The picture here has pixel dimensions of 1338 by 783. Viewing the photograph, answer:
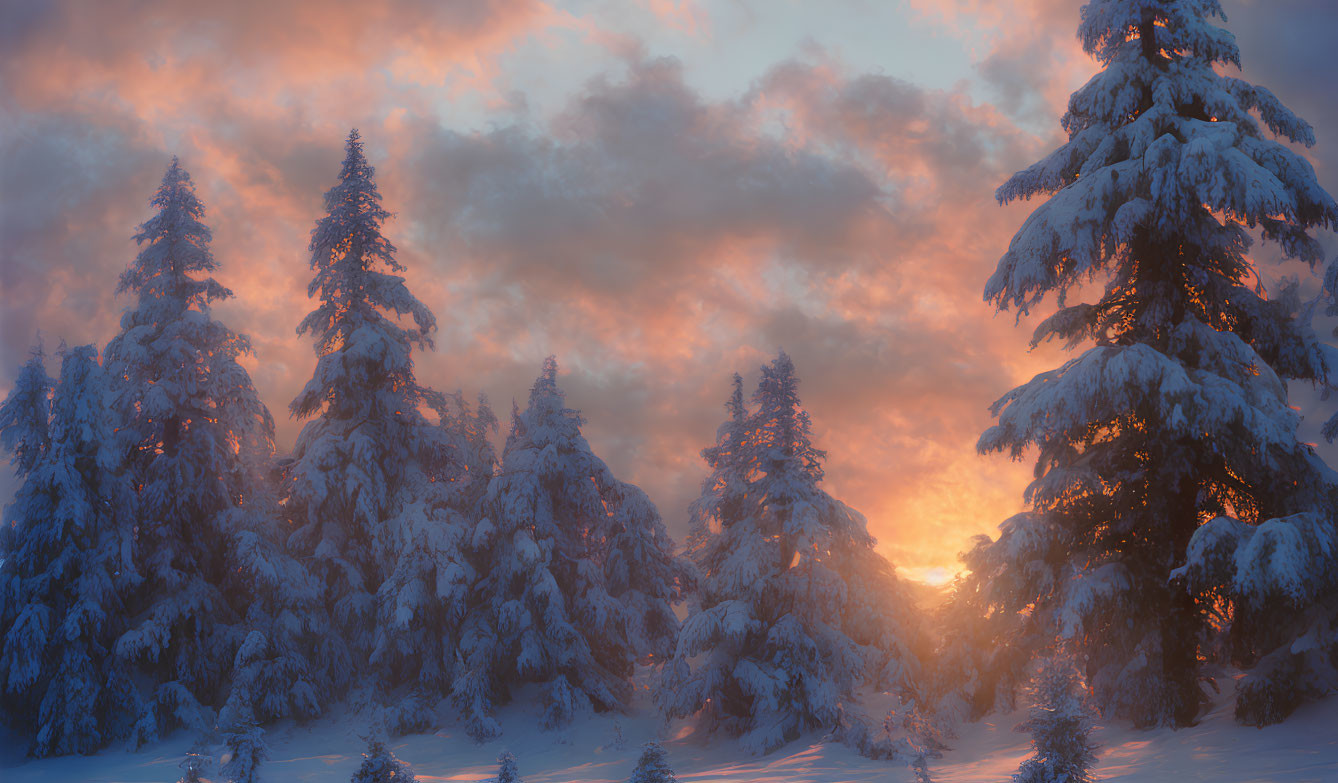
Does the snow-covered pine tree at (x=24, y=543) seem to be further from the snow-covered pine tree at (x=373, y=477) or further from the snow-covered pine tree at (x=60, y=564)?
the snow-covered pine tree at (x=373, y=477)

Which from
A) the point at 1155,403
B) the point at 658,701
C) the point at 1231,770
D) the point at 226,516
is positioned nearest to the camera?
the point at 1231,770

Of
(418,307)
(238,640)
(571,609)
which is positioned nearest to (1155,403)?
(571,609)

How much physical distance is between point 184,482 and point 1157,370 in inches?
936

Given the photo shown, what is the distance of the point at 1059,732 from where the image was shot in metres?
8.52

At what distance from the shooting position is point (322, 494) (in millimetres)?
23453

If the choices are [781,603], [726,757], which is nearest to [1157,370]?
[781,603]

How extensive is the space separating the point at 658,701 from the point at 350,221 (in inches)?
685

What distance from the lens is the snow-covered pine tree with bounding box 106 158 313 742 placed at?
21.7 metres

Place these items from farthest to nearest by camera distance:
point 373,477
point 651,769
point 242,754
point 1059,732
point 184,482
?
point 373,477
point 184,482
point 242,754
point 651,769
point 1059,732

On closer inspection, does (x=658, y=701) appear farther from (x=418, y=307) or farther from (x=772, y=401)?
(x=418, y=307)

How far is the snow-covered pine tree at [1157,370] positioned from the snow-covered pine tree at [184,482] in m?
19.5

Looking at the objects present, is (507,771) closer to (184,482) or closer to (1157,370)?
(1157,370)

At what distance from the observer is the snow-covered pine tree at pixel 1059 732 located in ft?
27.6

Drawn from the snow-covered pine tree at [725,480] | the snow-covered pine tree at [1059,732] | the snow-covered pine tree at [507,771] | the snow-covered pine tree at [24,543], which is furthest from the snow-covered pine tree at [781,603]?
the snow-covered pine tree at [24,543]
